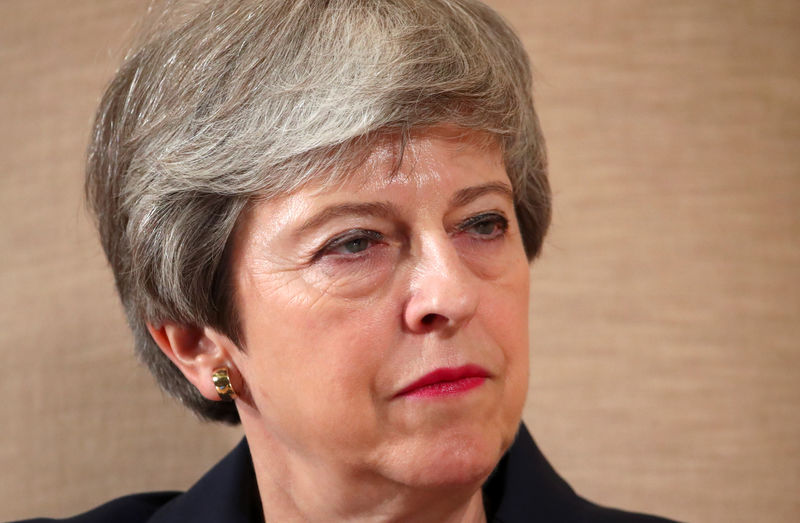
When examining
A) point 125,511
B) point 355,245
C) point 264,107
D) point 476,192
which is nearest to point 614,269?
point 476,192

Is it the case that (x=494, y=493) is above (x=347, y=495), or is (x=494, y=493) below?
below

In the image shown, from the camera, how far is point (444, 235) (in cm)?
125

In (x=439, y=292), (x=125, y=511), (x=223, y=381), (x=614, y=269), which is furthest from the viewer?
(x=614, y=269)

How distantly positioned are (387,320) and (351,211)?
15 centimetres

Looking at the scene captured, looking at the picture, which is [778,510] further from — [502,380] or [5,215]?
[5,215]

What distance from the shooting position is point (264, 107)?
1243 mm

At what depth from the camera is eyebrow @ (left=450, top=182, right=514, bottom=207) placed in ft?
4.16

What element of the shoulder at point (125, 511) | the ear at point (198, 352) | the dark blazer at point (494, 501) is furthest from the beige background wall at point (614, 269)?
the ear at point (198, 352)

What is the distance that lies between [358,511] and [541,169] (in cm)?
62

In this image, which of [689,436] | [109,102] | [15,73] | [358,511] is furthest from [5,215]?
[689,436]

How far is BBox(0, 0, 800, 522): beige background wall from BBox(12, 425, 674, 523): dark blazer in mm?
277

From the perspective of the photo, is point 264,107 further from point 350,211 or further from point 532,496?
point 532,496

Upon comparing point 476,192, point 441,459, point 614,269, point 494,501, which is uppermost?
point 476,192

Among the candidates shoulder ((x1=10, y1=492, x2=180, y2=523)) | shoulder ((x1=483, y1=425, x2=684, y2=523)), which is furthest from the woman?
shoulder ((x1=10, y1=492, x2=180, y2=523))
